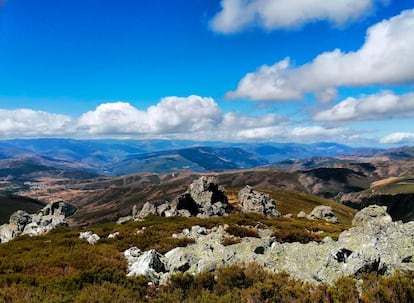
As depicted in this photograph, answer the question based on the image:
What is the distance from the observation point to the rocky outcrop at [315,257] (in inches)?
592

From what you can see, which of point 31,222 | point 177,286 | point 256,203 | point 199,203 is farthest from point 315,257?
point 256,203

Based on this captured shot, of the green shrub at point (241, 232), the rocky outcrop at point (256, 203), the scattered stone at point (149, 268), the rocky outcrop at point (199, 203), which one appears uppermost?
the scattered stone at point (149, 268)

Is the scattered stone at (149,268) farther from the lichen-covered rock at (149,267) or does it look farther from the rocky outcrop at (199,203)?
the rocky outcrop at (199,203)

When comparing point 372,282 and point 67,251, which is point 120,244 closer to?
point 67,251

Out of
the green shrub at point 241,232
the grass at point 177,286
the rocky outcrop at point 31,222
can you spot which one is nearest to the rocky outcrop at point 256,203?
the rocky outcrop at point 31,222

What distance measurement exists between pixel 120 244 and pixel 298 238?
14.2m

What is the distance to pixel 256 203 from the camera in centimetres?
10119

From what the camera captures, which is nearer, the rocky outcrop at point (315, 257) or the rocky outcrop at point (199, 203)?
the rocky outcrop at point (315, 257)

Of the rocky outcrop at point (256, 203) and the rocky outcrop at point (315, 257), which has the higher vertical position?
the rocky outcrop at point (315, 257)

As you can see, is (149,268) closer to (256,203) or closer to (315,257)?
(315,257)

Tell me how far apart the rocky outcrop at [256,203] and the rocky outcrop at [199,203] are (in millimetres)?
8961

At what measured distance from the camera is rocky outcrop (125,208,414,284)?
15.0 metres

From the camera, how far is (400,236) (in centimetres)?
1775

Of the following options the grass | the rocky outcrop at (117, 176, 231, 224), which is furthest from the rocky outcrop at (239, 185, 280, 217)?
the grass
